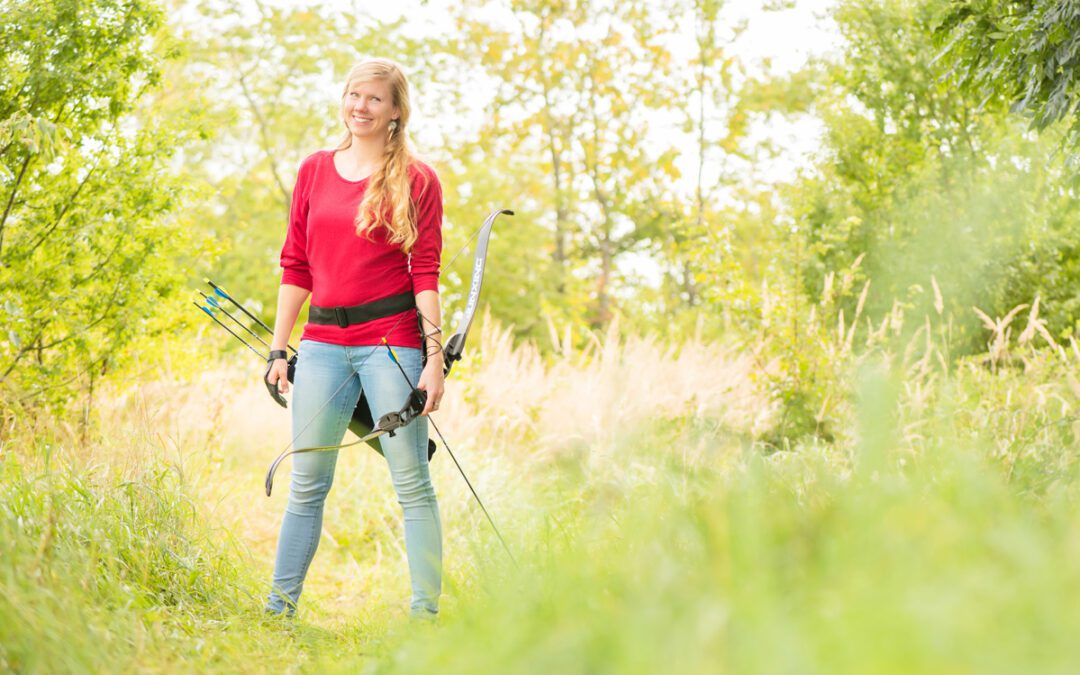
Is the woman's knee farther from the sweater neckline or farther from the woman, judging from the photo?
the sweater neckline

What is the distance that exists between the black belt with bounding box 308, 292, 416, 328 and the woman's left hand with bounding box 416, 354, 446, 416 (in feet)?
0.76

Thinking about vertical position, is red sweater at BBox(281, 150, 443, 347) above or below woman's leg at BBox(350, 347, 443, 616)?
above

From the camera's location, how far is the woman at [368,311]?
374 centimetres

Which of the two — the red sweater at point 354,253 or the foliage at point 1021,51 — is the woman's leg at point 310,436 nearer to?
the red sweater at point 354,253

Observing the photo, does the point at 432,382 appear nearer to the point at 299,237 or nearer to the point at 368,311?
the point at 368,311

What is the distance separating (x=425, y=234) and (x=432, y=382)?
567 millimetres

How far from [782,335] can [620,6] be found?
34.1ft

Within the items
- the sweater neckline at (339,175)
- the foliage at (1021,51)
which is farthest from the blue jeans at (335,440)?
the foliage at (1021,51)

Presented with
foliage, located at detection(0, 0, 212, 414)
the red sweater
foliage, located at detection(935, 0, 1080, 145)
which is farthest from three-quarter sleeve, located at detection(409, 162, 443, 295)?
foliage, located at detection(935, 0, 1080, 145)

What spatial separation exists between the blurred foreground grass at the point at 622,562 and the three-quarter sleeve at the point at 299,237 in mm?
965

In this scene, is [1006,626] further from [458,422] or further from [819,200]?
[819,200]

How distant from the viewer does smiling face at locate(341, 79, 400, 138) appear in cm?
383

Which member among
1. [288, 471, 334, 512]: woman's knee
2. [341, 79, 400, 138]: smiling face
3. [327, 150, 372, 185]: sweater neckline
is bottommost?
[288, 471, 334, 512]: woman's knee

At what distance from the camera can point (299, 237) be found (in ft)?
12.9
